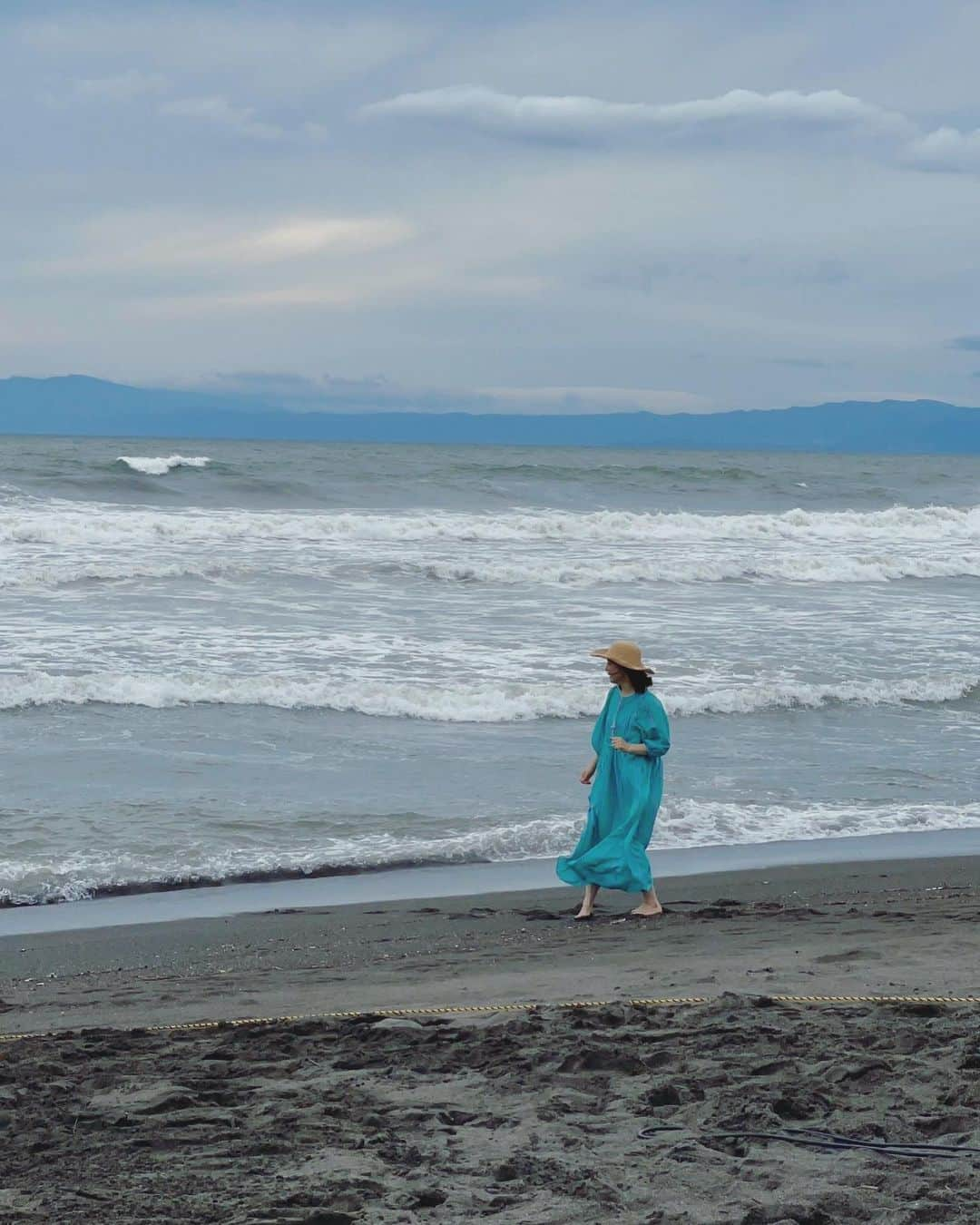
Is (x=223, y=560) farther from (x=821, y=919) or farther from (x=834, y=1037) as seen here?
(x=834, y=1037)

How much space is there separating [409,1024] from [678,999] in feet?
3.72

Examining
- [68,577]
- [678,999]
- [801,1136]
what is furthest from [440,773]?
[68,577]

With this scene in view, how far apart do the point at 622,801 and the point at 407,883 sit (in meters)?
1.49

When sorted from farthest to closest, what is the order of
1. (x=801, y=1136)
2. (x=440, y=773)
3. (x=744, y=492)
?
(x=744, y=492)
(x=440, y=773)
(x=801, y=1136)

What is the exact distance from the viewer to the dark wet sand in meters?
3.72

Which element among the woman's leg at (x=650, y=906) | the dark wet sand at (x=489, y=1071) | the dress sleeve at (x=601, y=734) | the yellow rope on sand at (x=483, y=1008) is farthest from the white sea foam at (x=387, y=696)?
the yellow rope on sand at (x=483, y=1008)

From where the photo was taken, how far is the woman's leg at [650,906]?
24.6ft

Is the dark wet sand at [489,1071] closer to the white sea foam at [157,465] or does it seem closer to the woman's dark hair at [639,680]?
the woman's dark hair at [639,680]

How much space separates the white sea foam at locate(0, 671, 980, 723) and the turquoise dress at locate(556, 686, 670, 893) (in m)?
4.88

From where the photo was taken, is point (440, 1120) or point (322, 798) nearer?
point (440, 1120)

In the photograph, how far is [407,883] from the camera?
27.2 ft

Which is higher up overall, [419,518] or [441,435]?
[441,435]

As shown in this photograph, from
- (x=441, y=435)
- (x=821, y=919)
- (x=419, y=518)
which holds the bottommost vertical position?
(x=821, y=919)

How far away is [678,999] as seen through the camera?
570 centimetres
